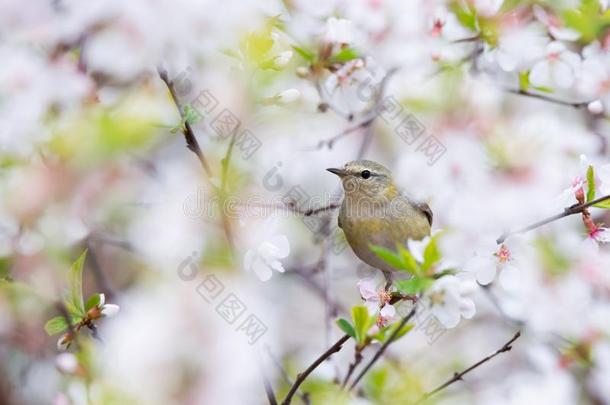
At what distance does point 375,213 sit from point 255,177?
45 cm

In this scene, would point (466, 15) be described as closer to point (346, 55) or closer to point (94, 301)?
point (346, 55)

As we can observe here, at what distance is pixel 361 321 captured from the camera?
1429 millimetres

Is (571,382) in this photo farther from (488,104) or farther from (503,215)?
(488,104)

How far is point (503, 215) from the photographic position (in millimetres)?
2578

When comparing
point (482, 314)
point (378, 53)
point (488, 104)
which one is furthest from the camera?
point (482, 314)

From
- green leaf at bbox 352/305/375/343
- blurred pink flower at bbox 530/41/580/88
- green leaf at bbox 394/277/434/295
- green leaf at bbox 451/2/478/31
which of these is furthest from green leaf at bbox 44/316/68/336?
blurred pink flower at bbox 530/41/580/88

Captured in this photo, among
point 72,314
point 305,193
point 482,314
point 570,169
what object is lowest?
point 482,314

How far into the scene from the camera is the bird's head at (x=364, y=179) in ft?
8.21

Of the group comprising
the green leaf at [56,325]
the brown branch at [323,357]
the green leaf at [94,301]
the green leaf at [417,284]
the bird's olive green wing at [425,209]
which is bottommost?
the bird's olive green wing at [425,209]

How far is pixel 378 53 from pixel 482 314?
5.63 feet

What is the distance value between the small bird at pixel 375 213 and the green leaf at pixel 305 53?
1.37ft

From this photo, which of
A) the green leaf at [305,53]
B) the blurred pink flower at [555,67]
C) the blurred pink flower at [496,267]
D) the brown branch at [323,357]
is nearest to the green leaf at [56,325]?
the brown branch at [323,357]

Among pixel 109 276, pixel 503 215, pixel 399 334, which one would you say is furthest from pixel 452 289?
pixel 109 276

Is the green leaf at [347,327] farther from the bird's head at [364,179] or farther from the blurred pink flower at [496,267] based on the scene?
the bird's head at [364,179]
